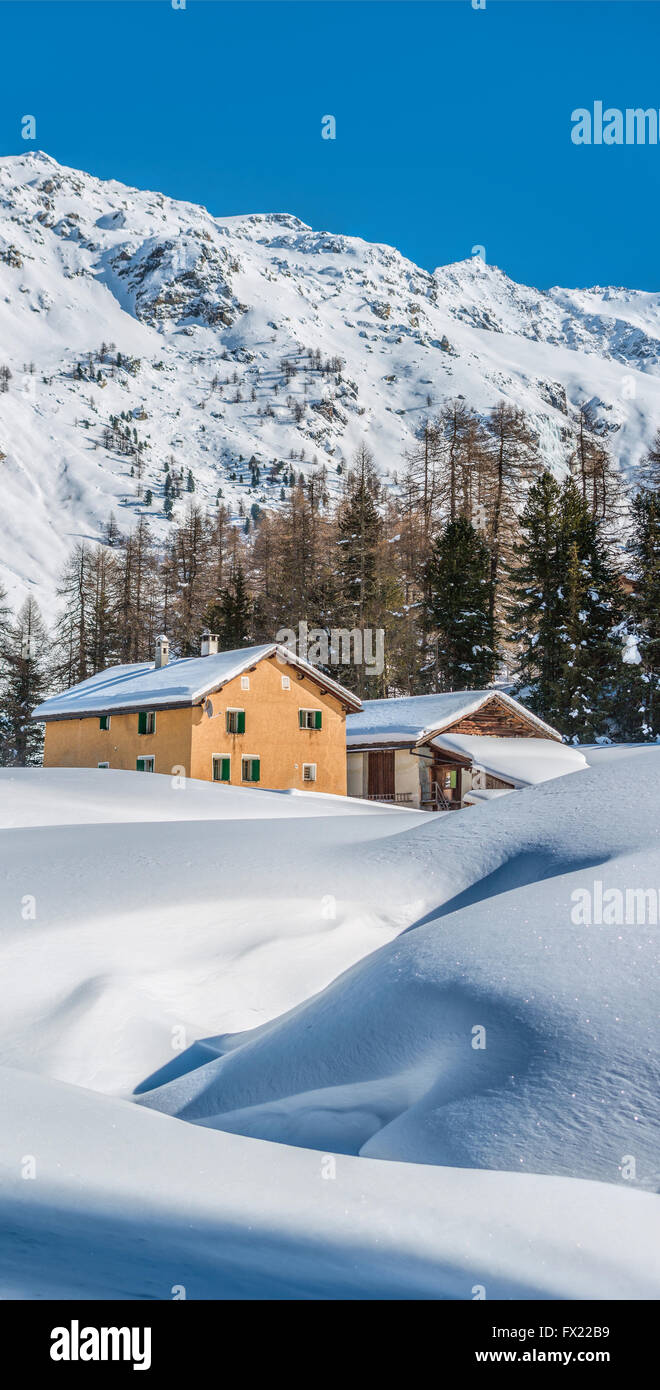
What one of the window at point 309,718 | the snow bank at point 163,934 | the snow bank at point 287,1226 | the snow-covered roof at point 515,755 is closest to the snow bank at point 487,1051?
the snow bank at point 287,1226

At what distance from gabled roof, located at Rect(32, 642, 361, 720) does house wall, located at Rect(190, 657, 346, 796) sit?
0.51 meters

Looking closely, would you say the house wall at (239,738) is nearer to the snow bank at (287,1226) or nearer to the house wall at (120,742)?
the house wall at (120,742)

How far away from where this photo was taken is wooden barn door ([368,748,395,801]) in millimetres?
36688

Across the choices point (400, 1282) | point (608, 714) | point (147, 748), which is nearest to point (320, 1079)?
point (400, 1282)

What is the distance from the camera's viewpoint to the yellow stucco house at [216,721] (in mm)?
33281

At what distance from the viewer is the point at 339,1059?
5.17 m

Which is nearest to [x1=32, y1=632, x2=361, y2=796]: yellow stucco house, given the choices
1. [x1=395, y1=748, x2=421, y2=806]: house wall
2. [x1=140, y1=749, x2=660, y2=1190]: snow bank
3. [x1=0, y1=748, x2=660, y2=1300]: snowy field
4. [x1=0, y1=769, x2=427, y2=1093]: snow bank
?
[x1=395, y1=748, x2=421, y2=806]: house wall

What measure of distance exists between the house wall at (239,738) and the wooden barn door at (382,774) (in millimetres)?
1079

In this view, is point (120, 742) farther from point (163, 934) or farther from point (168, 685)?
point (163, 934)

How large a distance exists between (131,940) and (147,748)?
27.1 metres

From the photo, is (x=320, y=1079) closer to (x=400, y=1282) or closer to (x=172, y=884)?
(x=400, y=1282)

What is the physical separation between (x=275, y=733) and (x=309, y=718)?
5.07 feet

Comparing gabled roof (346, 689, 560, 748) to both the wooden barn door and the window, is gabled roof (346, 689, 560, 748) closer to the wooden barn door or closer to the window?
the wooden barn door

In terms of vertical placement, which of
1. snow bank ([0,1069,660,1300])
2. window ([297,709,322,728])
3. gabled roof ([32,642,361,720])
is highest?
gabled roof ([32,642,361,720])
